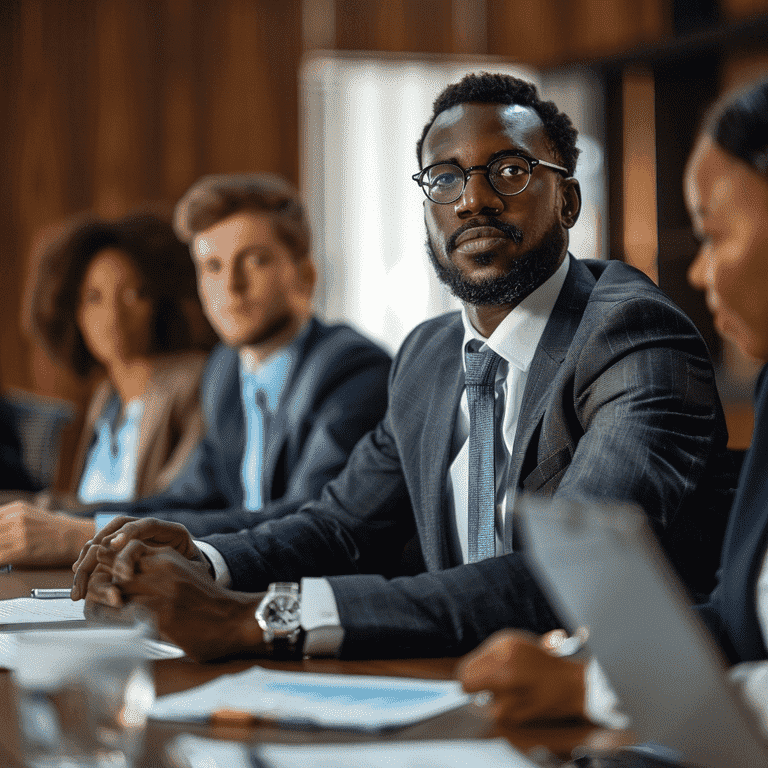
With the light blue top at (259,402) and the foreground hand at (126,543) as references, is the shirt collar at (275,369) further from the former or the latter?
the foreground hand at (126,543)

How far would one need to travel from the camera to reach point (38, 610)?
141 centimetres

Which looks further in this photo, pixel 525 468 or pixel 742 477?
pixel 525 468

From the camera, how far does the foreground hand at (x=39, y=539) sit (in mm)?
1915

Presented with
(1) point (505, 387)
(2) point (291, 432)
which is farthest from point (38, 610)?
Answer: (2) point (291, 432)

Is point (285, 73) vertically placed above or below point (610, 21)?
below

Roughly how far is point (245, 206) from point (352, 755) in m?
2.08

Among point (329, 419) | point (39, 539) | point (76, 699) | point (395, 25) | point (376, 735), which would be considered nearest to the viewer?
point (76, 699)

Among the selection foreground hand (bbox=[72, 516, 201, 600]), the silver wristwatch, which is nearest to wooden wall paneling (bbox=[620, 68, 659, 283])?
foreground hand (bbox=[72, 516, 201, 600])

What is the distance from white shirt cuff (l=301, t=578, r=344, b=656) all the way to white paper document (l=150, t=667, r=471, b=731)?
4.8 inches

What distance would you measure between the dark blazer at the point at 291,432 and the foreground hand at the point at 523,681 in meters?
1.25

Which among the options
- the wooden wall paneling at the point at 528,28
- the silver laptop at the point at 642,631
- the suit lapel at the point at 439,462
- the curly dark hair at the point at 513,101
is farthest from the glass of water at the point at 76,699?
the wooden wall paneling at the point at 528,28

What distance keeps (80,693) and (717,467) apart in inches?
42.1

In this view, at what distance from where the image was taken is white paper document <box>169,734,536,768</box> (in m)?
0.76

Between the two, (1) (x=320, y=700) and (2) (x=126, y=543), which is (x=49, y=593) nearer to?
(2) (x=126, y=543)
